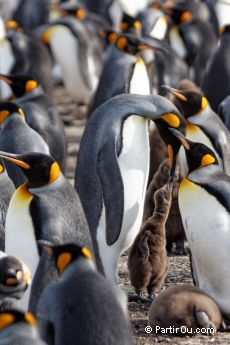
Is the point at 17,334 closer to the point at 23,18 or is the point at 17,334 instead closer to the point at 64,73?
the point at 64,73

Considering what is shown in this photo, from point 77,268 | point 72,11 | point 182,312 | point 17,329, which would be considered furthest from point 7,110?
point 72,11

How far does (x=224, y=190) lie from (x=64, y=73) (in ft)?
28.2

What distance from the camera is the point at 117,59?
29.8 feet

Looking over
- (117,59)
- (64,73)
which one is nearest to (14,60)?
(64,73)

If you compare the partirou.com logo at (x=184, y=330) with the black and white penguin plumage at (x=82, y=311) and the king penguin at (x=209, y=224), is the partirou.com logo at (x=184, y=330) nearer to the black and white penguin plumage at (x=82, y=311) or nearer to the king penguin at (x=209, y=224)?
the king penguin at (x=209, y=224)

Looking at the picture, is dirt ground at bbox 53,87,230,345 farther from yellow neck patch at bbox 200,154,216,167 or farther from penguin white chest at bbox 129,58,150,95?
penguin white chest at bbox 129,58,150,95

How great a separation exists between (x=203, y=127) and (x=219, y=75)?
3359 millimetres

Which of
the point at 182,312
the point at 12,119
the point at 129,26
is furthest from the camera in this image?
the point at 129,26

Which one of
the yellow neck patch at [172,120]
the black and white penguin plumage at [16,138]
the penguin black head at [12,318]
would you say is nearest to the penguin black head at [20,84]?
the black and white penguin plumage at [16,138]

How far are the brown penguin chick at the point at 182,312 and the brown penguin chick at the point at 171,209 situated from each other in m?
1.43

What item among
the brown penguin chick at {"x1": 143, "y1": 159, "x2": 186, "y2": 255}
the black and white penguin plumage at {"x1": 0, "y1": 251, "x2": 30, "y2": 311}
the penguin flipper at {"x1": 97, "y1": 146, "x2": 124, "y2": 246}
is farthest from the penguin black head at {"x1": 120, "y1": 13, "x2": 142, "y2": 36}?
the black and white penguin plumage at {"x1": 0, "y1": 251, "x2": 30, "y2": 311}

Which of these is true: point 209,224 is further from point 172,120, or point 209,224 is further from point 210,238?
point 172,120

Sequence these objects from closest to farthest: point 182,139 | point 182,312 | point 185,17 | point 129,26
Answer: point 182,312
point 182,139
point 129,26
point 185,17

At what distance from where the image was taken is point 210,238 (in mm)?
5586
